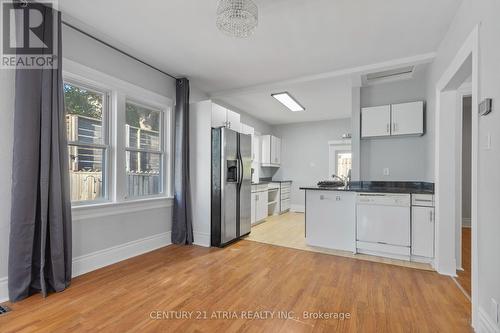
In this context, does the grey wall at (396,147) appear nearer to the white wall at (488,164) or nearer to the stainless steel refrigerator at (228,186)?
the white wall at (488,164)

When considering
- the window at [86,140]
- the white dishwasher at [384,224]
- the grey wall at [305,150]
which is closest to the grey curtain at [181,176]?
the window at [86,140]

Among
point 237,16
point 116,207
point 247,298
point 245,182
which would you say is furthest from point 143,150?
point 247,298

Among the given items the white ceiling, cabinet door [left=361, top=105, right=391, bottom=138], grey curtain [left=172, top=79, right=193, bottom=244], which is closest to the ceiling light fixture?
the white ceiling

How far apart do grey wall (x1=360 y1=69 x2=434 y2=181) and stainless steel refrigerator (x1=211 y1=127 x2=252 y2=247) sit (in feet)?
6.67

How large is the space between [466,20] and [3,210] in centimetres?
428

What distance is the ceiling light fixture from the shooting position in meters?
4.67

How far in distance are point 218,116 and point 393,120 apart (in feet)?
8.85

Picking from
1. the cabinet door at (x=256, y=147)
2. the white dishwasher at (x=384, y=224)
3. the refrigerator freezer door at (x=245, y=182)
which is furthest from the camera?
the cabinet door at (x=256, y=147)

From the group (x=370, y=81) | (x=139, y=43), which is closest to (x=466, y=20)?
(x=370, y=81)

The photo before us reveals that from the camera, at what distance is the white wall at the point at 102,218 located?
2125 millimetres

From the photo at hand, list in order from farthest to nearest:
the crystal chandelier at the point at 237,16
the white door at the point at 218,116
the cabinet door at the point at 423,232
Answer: the white door at the point at 218,116 → the cabinet door at the point at 423,232 → the crystal chandelier at the point at 237,16

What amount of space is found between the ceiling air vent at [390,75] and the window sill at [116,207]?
3657 millimetres

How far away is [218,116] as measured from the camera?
3.98 meters

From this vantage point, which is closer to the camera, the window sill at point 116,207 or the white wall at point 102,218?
the white wall at point 102,218
